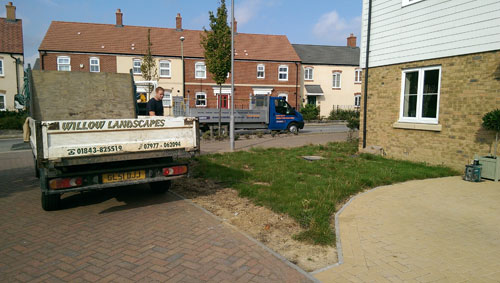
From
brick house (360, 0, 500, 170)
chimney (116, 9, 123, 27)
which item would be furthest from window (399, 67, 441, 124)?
chimney (116, 9, 123, 27)

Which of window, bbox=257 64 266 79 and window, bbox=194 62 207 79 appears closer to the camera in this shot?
window, bbox=194 62 207 79

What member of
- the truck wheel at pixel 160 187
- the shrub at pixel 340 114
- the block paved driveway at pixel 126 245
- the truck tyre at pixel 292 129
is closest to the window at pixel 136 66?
the truck tyre at pixel 292 129

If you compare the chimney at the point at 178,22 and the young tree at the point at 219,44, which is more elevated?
the chimney at the point at 178,22

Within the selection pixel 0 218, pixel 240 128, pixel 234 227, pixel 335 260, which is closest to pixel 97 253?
pixel 234 227

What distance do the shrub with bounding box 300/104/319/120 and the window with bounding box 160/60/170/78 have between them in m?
14.6

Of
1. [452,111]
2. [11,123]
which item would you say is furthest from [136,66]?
[452,111]

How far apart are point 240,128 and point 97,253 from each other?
A: 1659cm

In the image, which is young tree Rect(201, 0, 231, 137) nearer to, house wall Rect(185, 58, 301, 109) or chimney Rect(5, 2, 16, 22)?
house wall Rect(185, 58, 301, 109)

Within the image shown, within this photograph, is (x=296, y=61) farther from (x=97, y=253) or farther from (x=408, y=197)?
(x=97, y=253)

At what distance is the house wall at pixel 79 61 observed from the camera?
106 feet

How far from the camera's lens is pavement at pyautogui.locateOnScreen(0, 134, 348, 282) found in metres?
3.75

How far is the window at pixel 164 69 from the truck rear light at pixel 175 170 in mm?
30640

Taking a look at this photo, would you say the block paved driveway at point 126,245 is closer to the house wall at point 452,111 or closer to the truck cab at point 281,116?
the house wall at point 452,111

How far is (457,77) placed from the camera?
339 inches
